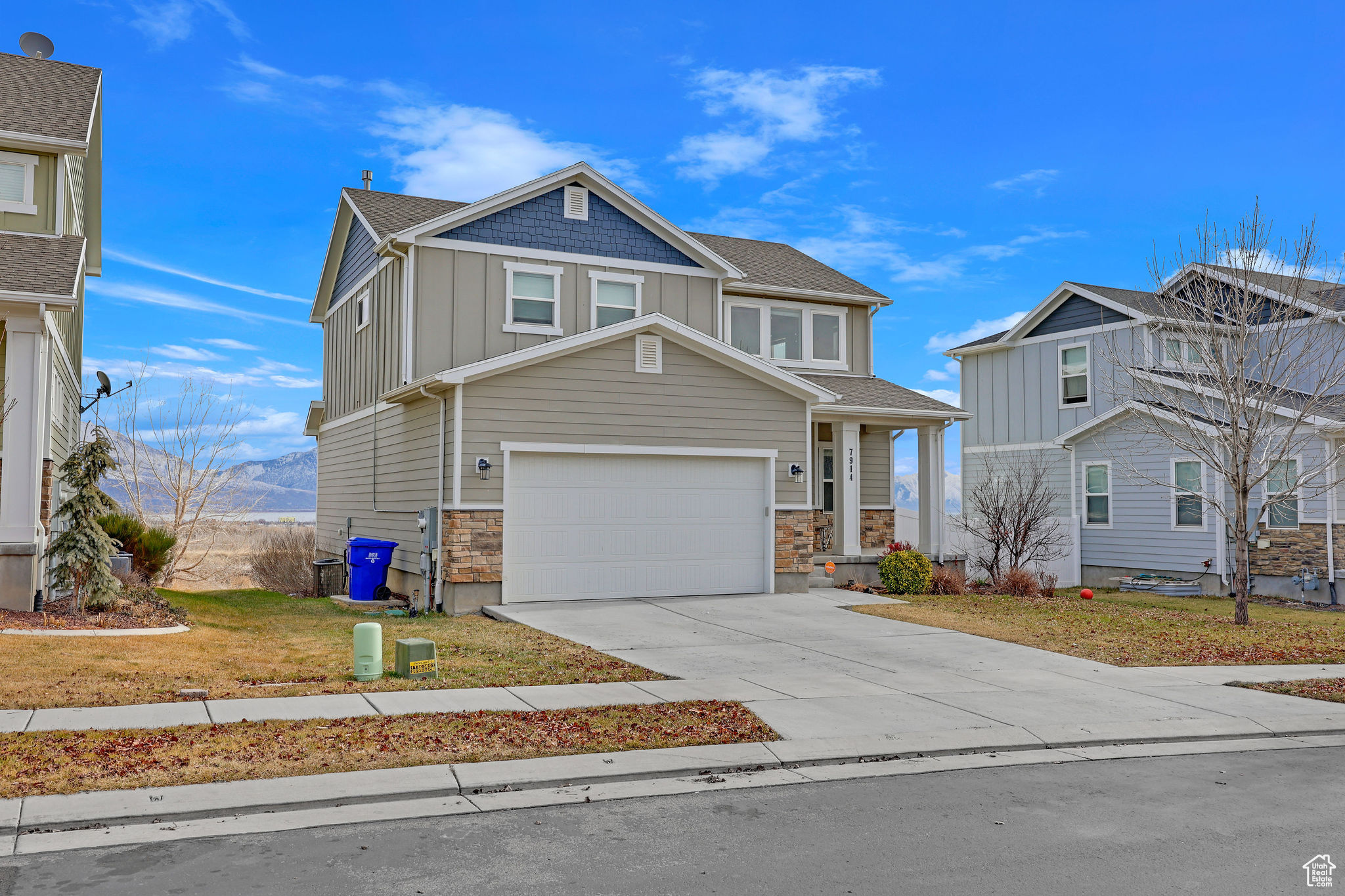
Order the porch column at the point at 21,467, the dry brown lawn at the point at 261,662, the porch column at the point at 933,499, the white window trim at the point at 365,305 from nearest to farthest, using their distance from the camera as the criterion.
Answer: the dry brown lawn at the point at 261,662 < the porch column at the point at 21,467 < the white window trim at the point at 365,305 < the porch column at the point at 933,499

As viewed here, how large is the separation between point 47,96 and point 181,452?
1386 centimetres

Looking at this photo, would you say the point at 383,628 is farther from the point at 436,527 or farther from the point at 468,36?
the point at 468,36

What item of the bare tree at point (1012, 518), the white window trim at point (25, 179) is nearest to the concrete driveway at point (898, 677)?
the bare tree at point (1012, 518)

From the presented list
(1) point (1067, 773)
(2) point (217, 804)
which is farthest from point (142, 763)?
(1) point (1067, 773)

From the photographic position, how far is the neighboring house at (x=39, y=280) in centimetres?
1240

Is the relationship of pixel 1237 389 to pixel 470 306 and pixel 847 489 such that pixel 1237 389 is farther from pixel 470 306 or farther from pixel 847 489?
pixel 470 306

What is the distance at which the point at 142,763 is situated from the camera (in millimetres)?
6195

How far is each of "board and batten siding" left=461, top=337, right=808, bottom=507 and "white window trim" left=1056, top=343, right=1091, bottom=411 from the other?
11406 millimetres

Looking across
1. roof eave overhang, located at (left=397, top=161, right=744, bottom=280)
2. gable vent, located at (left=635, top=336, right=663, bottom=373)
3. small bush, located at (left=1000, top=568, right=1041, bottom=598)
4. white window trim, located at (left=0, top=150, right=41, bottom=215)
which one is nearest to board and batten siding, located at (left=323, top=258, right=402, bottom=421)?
roof eave overhang, located at (left=397, top=161, right=744, bottom=280)

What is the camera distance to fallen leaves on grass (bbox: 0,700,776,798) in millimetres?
6016

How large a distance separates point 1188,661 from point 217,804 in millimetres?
10187

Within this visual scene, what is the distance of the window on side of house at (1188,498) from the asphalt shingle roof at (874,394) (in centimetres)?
600

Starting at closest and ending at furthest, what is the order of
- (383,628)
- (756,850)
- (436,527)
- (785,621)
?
(756,850), (383,628), (785,621), (436,527)
